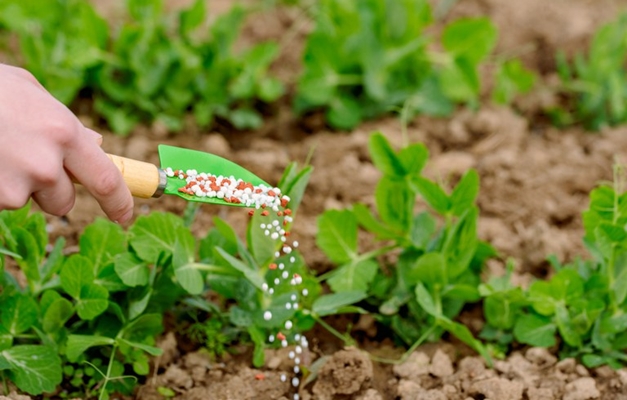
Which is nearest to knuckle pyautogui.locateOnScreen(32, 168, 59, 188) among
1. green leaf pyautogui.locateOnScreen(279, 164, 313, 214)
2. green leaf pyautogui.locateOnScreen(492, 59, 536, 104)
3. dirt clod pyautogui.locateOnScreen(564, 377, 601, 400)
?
green leaf pyautogui.locateOnScreen(279, 164, 313, 214)

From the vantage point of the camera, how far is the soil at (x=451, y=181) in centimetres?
184

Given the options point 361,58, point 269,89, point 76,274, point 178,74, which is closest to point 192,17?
point 178,74

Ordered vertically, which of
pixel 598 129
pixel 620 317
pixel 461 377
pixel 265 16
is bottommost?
pixel 461 377

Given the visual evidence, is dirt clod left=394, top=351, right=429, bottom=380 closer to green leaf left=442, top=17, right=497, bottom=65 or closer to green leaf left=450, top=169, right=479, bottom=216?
green leaf left=450, top=169, right=479, bottom=216

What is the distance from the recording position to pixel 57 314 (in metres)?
1.76

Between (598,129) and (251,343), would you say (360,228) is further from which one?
(598,129)

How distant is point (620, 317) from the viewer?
1.88 m

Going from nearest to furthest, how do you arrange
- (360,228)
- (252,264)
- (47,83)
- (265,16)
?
(252,264)
(360,228)
(47,83)
(265,16)

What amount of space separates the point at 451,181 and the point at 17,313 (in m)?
1.28

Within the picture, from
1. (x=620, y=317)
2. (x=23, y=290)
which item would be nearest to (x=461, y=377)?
(x=620, y=317)

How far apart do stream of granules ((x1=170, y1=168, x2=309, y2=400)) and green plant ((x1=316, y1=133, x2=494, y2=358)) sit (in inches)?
5.6

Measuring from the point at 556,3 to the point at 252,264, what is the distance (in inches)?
78.1

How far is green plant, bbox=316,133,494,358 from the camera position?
1.97 m

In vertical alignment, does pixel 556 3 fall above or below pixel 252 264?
above
